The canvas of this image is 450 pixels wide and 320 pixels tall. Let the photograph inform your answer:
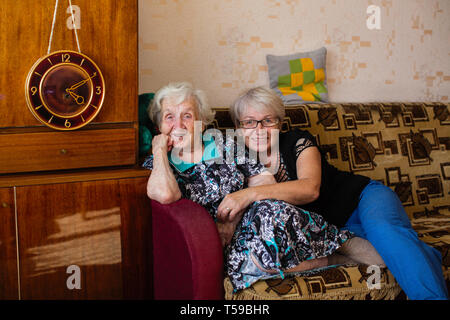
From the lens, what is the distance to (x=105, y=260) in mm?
1711

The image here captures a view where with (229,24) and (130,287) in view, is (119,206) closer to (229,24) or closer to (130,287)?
(130,287)

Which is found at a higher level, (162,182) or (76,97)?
(76,97)

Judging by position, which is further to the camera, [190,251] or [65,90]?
[65,90]

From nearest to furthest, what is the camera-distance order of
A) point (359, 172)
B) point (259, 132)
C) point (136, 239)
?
point (136, 239)
point (259, 132)
point (359, 172)

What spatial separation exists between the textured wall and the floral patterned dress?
731mm

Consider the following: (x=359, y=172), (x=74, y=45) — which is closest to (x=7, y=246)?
(x=74, y=45)

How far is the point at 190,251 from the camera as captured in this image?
4.79 feet

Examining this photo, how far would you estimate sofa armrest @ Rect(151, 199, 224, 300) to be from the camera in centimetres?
146

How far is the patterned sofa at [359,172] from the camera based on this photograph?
1.49 metres

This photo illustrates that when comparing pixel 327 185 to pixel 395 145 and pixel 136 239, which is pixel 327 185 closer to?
pixel 395 145

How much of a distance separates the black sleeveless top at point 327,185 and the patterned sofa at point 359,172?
0.31m

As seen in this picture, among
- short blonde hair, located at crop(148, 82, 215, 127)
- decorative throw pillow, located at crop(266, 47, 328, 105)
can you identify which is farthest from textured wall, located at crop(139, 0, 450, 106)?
short blonde hair, located at crop(148, 82, 215, 127)

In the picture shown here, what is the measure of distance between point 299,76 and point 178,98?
1026 mm

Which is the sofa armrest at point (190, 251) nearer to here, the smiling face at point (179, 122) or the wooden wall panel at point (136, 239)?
the wooden wall panel at point (136, 239)
